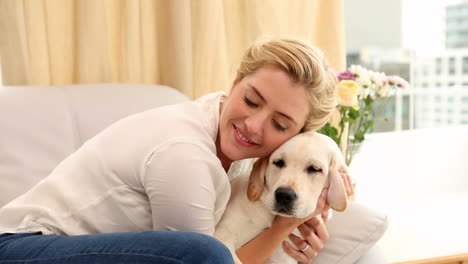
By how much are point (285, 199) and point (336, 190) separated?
0.52 ft

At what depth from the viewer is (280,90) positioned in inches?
56.4

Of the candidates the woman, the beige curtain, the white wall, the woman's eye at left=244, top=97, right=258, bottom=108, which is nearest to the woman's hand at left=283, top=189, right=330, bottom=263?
the woman

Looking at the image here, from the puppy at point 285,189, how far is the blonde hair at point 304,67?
0.09 metres

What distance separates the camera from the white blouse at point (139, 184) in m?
1.28

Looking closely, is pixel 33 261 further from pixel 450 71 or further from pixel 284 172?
pixel 450 71

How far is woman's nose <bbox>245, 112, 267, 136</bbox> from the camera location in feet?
4.74

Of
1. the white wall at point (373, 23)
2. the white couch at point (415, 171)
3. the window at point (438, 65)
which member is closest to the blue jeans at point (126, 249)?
the white couch at point (415, 171)

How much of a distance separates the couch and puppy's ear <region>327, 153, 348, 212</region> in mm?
201

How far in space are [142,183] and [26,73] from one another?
110 centimetres

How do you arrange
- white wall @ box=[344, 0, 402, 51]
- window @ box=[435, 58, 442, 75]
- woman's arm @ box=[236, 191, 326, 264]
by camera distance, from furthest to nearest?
window @ box=[435, 58, 442, 75], white wall @ box=[344, 0, 402, 51], woman's arm @ box=[236, 191, 326, 264]

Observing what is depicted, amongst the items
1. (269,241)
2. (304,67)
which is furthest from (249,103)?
(269,241)

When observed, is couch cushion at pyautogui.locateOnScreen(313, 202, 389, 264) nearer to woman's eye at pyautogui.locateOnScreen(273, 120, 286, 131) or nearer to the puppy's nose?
the puppy's nose

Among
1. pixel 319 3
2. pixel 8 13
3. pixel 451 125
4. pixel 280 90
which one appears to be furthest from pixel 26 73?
pixel 451 125

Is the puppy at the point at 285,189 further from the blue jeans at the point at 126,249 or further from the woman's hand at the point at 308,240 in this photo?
the blue jeans at the point at 126,249
